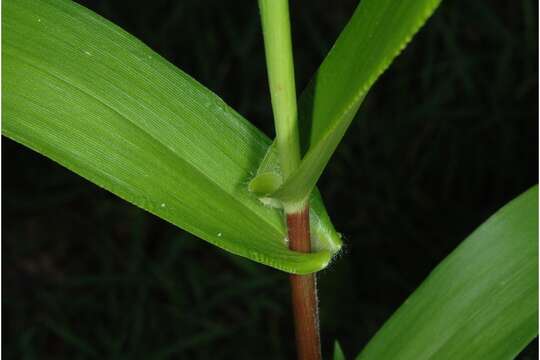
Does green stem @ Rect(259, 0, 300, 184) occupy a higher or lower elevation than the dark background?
higher

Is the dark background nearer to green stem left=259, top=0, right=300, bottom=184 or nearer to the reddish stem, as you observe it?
the reddish stem

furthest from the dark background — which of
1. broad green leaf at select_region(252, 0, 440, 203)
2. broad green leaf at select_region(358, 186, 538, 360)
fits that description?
broad green leaf at select_region(252, 0, 440, 203)

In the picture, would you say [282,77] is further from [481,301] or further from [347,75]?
[481,301]

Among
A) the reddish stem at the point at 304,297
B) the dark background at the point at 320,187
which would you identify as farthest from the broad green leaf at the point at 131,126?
the dark background at the point at 320,187

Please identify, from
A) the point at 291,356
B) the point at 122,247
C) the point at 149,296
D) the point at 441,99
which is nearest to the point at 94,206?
the point at 122,247

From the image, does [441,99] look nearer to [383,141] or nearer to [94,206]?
[383,141]

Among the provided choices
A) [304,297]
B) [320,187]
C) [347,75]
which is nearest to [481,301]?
[304,297]
